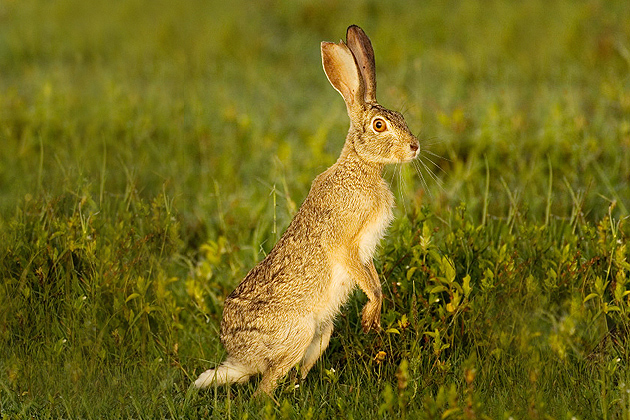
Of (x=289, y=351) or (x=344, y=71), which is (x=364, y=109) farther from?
(x=289, y=351)

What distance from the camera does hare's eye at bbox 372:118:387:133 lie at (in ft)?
13.5

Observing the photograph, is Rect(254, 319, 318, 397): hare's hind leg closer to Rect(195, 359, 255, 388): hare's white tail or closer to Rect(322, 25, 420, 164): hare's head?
Rect(195, 359, 255, 388): hare's white tail

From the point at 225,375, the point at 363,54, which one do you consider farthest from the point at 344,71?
the point at 225,375

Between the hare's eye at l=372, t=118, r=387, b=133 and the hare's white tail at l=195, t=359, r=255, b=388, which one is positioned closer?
the hare's white tail at l=195, t=359, r=255, b=388

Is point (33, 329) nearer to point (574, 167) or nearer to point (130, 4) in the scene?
point (574, 167)

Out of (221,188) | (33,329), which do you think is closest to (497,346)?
(33,329)

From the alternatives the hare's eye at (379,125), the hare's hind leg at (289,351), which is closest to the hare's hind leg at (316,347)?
the hare's hind leg at (289,351)

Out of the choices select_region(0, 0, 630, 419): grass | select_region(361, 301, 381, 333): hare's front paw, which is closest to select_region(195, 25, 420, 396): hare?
select_region(361, 301, 381, 333): hare's front paw

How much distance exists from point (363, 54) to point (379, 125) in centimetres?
37

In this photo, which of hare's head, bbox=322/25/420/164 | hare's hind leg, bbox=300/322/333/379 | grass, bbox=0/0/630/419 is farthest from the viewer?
hare's hind leg, bbox=300/322/333/379

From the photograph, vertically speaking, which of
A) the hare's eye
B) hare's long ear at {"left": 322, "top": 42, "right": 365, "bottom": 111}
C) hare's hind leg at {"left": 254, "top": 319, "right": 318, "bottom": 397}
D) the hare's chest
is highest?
hare's long ear at {"left": 322, "top": 42, "right": 365, "bottom": 111}

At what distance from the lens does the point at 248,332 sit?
13.6ft

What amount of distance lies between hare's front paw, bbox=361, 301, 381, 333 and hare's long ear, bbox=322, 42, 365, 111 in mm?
991

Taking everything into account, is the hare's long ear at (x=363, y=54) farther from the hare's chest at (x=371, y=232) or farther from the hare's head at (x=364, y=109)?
the hare's chest at (x=371, y=232)
